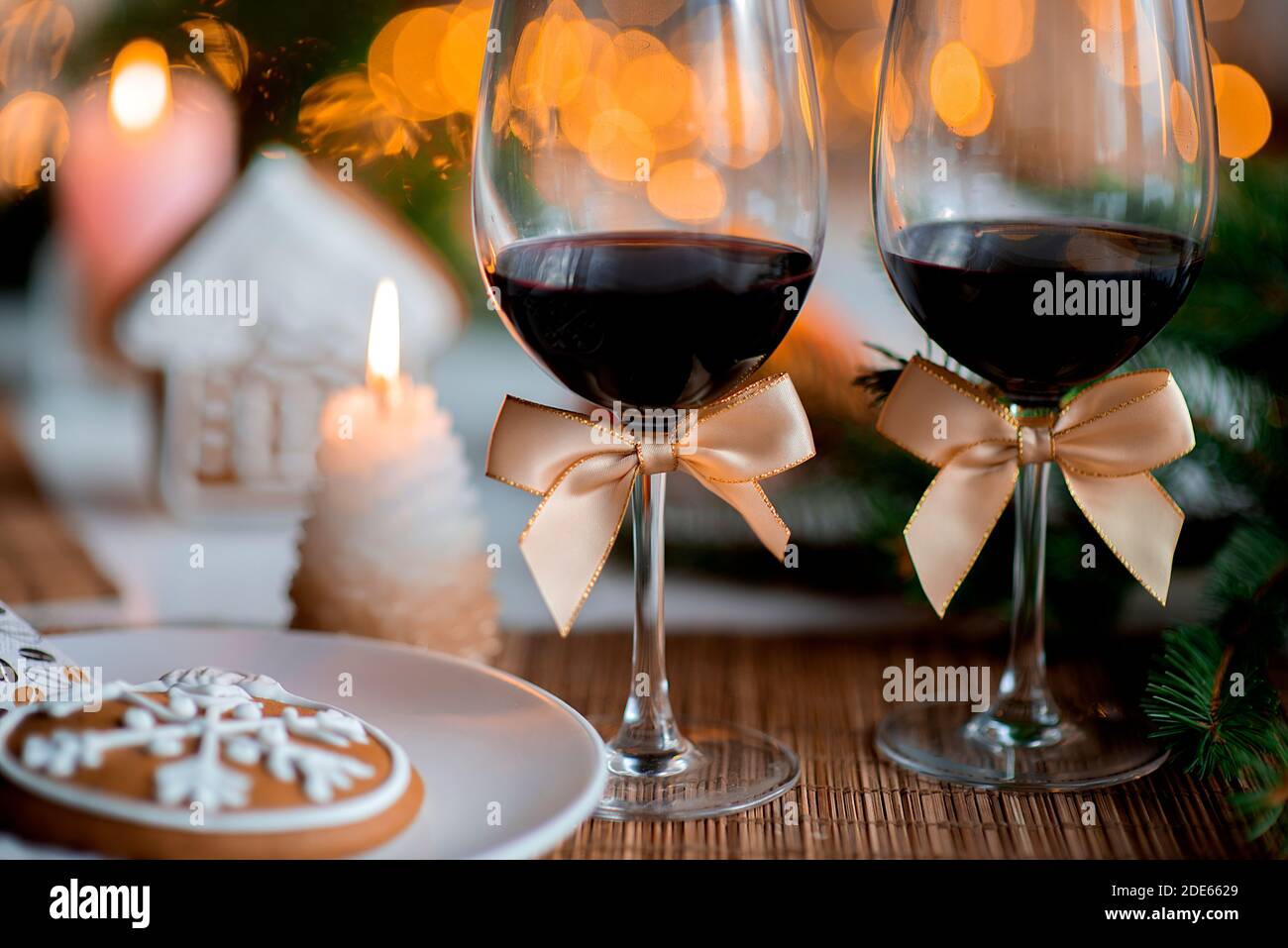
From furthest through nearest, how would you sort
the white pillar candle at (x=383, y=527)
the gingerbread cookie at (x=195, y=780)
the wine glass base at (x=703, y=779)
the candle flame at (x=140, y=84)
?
the candle flame at (x=140, y=84), the white pillar candle at (x=383, y=527), the wine glass base at (x=703, y=779), the gingerbread cookie at (x=195, y=780)

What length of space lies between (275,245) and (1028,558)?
50 cm

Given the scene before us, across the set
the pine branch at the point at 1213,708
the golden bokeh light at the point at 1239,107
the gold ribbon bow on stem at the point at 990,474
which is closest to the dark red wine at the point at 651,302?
the gold ribbon bow on stem at the point at 990,474

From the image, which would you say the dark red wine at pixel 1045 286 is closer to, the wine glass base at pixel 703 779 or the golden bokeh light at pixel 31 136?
the wine glass base at pixel 703 779

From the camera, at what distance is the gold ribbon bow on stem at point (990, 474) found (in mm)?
621

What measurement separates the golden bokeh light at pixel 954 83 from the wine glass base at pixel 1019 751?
28cm

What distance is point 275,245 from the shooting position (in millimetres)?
852

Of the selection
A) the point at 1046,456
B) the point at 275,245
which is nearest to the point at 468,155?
the point at 275,245

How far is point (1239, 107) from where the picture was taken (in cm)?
91

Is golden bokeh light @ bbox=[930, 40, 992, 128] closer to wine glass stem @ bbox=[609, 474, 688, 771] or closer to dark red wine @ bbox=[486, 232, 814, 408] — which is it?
dark red wine @ bbox=[486, 232, 814, 408]

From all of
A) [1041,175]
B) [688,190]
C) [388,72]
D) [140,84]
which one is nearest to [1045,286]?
[1041,175]

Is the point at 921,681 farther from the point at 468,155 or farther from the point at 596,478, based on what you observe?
the point at 468,155

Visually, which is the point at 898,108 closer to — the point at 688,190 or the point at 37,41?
the point at 688,190

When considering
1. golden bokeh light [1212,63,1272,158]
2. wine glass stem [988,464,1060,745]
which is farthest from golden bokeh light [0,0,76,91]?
golden bokeh light [1212,63,1272,158]

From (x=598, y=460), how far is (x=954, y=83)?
0.72ft
